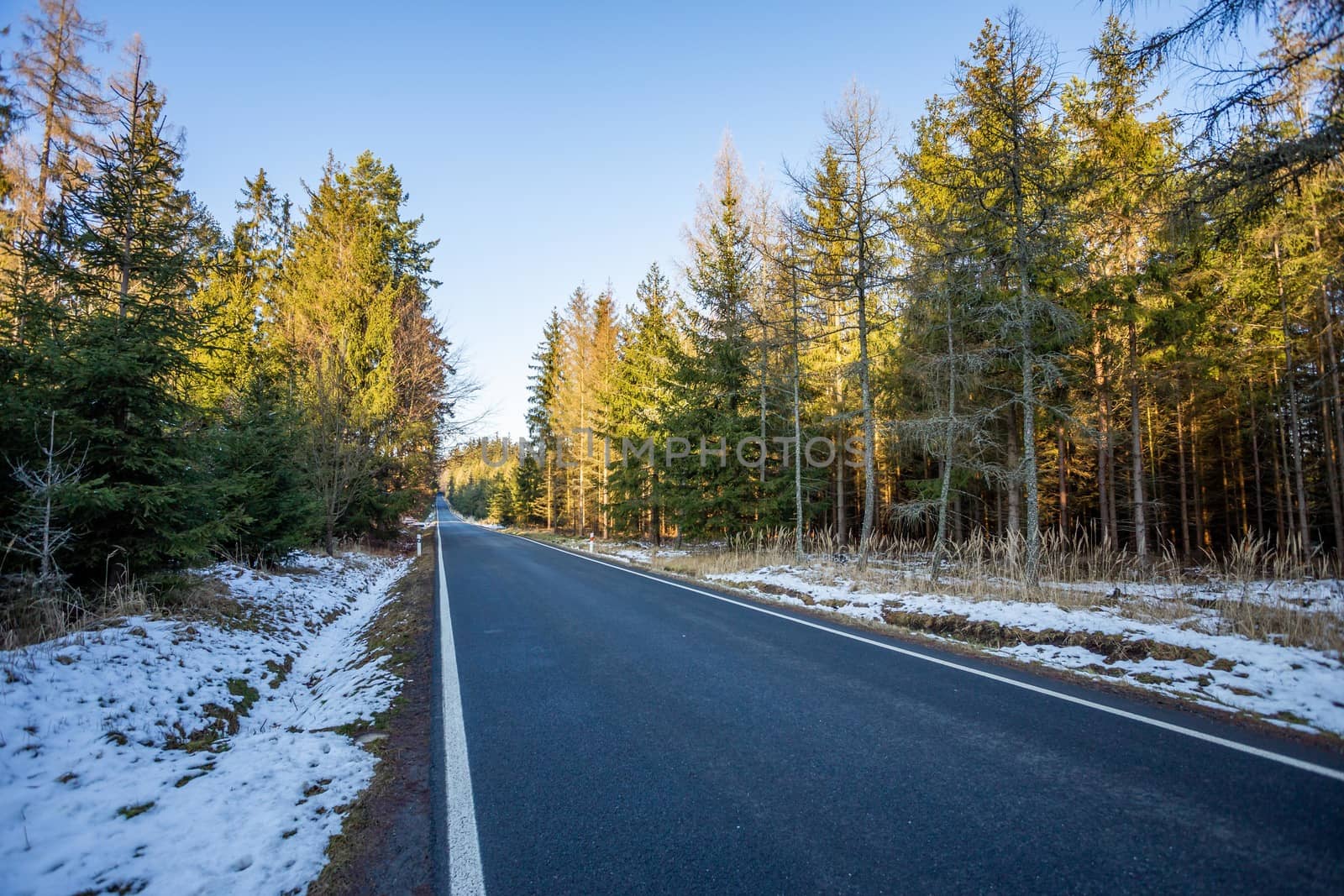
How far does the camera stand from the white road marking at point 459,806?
236cm

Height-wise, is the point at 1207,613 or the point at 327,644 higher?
the point at 1207,613

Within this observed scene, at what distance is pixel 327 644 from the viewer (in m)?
7.93

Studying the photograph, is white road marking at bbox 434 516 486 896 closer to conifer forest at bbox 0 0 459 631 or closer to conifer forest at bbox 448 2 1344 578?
conifer forest at bbox 0 0 459 631

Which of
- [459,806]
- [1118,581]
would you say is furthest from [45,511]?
[1118,581]

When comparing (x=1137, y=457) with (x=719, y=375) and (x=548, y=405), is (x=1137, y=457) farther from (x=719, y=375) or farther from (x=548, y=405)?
(x=548, y=405)

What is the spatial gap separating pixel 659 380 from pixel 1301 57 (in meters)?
17.6

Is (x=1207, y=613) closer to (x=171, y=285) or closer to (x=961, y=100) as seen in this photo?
(x=961, y=100)

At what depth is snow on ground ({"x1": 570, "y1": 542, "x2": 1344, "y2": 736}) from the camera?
4270 millimetres

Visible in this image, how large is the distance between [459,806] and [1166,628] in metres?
7.27

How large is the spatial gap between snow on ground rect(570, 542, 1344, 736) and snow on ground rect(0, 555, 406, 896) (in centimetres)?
637

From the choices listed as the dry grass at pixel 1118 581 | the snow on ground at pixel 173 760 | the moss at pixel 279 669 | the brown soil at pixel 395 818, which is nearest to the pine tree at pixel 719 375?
the dry grass at pixel 1118 581

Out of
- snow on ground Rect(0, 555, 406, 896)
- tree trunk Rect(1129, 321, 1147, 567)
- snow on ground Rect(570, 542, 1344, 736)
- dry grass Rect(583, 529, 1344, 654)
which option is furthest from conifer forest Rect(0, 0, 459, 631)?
tree trunk Rect(1129, 321, 1147, 567)

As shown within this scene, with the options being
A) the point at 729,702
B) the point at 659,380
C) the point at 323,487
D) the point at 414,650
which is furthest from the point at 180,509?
the point at 659,380

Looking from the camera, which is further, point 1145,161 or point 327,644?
point 1145,161
